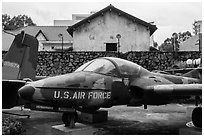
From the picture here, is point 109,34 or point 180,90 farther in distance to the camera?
point 109,34

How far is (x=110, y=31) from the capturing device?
22.5 meters

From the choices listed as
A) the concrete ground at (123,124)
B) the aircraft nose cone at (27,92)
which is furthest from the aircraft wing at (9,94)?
the aircraft nose cone at (27,92)

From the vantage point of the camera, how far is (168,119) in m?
9.08

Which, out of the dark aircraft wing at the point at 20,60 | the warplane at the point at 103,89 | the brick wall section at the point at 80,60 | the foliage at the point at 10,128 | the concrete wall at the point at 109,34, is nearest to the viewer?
the warplane at the point at 103,89

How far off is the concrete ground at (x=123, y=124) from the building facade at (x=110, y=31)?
40.5 feet

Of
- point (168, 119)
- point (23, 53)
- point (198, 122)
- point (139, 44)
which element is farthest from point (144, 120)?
point (139, 44)

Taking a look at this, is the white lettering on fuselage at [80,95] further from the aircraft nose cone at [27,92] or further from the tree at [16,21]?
the tree at [16,21]

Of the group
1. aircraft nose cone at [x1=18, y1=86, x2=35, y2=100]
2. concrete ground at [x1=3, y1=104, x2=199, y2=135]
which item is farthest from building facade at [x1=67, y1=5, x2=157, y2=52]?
aircraft nose cone at [x1=18, y1=86, x2=35, y2=100]

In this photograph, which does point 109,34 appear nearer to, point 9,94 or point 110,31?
point 110,31

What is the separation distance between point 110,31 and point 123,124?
49.7 ft

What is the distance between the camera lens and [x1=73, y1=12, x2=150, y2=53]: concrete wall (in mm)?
22250

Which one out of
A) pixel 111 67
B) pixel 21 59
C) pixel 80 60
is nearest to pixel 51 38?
pixel 80 60

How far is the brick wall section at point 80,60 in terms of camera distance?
15.9 m

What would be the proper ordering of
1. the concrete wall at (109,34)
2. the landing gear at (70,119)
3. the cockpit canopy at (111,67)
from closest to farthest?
the cockpit canopy at (111,67) → the landing gear at (70,119) → the concrete wall at (109,34)
